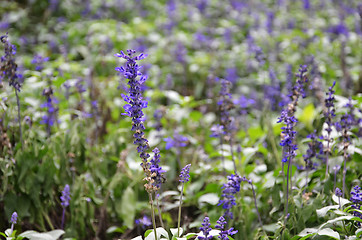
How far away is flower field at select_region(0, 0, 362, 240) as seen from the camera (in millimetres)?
3047

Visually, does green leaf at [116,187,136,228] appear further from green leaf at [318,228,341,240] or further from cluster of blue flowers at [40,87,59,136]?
green leaf at [318,228,341,240]

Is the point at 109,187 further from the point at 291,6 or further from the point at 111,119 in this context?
the point at 291,6

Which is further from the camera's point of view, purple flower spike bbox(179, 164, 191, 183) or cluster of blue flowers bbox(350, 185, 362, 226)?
cluster of blue flowers bbox(350, 185, 362, 226)

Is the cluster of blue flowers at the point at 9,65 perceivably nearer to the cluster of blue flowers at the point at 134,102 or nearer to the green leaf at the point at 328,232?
the cluster of blue flowers at the point at 134,102

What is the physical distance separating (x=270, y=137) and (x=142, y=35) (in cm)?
539

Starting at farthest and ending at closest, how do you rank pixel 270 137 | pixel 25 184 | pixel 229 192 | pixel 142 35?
pixel 142 35 < pixel 270 137 < pixel 25 184 < pixel 229 192

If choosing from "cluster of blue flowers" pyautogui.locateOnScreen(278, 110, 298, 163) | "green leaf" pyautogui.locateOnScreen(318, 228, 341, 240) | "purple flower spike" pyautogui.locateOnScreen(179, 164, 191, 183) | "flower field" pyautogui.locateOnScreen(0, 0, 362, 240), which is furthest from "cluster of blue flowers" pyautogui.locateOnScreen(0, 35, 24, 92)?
"green leaf" pyautogui.locateOnScreen(318, 228, 341, 240)

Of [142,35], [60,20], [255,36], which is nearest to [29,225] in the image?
[142,35]

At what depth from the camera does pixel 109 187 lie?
3939 mm

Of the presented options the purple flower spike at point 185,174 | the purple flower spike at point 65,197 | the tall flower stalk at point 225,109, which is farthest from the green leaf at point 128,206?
the purple flower spike at point 185,174

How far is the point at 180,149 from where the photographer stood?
17.0 feet

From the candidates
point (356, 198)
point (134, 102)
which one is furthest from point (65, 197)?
point (356, 198)

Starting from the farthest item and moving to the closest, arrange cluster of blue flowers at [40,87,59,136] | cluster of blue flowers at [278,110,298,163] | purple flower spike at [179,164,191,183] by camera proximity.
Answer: cluster of blue flowers at [40,87,59,136]
cluster of blue flowers at [278,110,298,163]
purple flower spike at [179,164,191,183]

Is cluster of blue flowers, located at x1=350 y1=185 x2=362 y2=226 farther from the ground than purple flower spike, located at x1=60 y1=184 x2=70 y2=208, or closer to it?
farther from the ground
